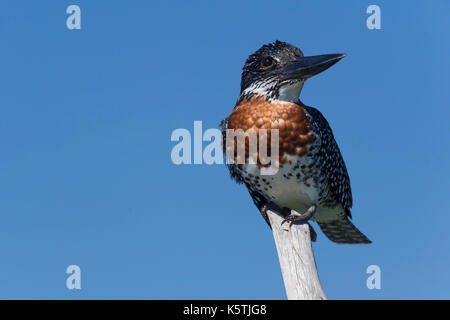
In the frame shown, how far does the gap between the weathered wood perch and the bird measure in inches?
8.2

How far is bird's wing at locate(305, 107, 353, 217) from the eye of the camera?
288 inches

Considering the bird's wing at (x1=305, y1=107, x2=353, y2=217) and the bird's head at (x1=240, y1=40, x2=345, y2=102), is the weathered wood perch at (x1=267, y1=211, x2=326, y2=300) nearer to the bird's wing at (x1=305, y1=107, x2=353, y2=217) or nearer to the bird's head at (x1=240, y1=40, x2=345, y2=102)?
the bird's wing at (x1=305, y1=107, x2=353, y2=217)

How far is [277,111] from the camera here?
22.9 ft

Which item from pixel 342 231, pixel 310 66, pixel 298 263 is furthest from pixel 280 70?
pixel 342 231

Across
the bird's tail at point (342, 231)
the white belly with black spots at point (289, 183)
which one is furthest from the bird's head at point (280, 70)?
the bird's tail at point (342, 231)

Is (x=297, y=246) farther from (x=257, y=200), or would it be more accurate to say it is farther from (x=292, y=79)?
(x=292, y=79)

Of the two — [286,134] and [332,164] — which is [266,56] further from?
[332,164]

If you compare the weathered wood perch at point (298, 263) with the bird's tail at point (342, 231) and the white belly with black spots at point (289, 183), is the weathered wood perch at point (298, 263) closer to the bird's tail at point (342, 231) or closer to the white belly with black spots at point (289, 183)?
the white belly with black spots at point (289, 183)

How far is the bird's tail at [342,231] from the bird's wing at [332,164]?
0.83 ft

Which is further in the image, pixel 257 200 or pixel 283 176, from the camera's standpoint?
pixel 257 200

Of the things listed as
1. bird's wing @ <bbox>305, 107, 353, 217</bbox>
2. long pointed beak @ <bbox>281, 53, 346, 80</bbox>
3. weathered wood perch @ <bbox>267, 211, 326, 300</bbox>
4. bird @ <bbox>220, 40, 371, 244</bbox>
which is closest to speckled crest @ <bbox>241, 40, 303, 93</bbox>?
bird @ <bbox>220, 40, 371, 244</bbox>

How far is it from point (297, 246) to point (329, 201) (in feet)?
4.69

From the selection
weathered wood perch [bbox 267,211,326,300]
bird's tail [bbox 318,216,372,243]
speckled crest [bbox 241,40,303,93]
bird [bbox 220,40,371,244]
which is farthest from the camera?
bird's tail [bbox 318,216,372,243]
